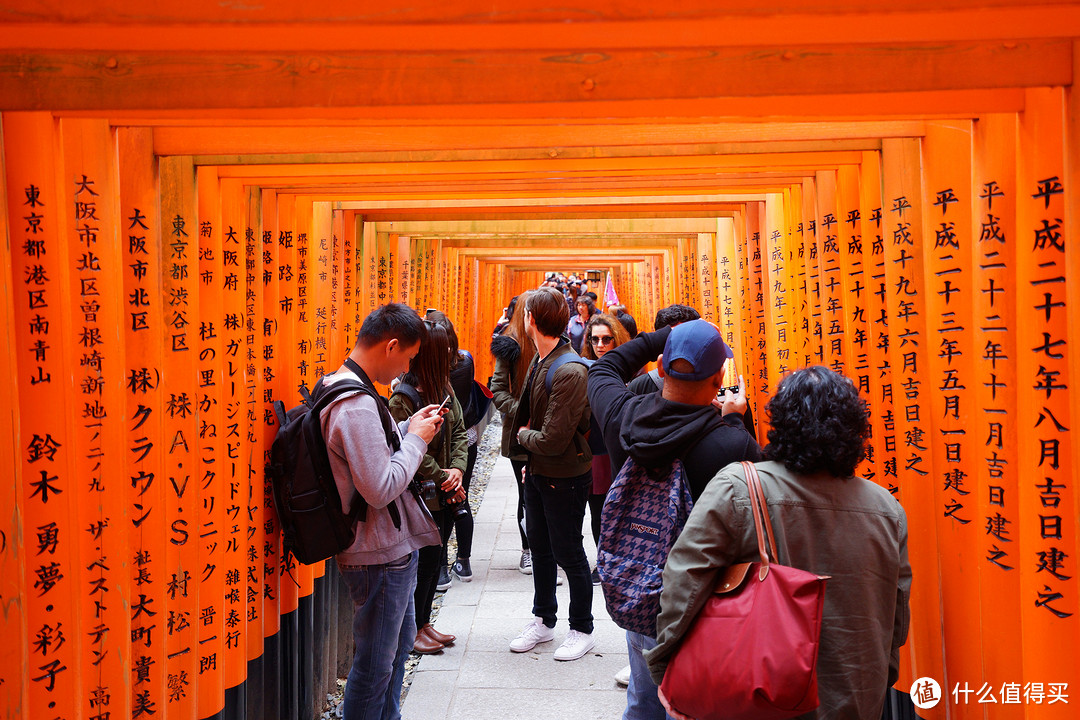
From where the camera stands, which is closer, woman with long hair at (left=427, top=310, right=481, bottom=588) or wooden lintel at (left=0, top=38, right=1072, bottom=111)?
wooden lintel at (left=0, top=38, right=1072, bottom=111)

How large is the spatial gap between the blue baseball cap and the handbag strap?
1.51ft

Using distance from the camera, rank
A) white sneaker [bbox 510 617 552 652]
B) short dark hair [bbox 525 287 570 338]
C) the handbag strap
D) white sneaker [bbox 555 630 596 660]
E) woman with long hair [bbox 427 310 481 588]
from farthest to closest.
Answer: woman with long hair [bbox 427 310 481 588] < white sneaker [bbox 510 617 552 652] < white sneaker [bbox 555 630 596 660] < short dark hair [bbox 525 287 570 338] < the handbag strap

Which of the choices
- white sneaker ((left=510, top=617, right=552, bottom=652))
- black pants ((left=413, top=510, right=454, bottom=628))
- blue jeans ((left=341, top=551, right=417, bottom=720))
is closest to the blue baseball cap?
blue jeans ((left=341, top=551, right=417, bottom=720))

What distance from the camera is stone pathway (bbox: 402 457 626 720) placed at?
4227mm

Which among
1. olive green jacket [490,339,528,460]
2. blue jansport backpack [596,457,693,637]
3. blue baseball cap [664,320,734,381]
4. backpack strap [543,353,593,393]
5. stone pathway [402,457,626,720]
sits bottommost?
stone pathway [402,457,626,720]

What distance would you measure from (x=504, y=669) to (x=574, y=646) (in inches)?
16.4

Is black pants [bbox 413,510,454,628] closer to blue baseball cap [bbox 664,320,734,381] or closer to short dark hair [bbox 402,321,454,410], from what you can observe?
short dark hair [bbox 402,321,454,410]

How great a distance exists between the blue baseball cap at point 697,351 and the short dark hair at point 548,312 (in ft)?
6.55

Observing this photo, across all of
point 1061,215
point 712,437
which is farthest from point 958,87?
point 712,437

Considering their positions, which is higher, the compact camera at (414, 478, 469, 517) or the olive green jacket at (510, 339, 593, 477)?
the olive green jacket at (510, 339, 593, 477)

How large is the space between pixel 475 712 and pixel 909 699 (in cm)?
205

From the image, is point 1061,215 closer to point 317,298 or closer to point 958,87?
point 958,87

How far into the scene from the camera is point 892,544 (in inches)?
89.0

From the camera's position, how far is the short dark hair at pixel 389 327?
11.0 feet
